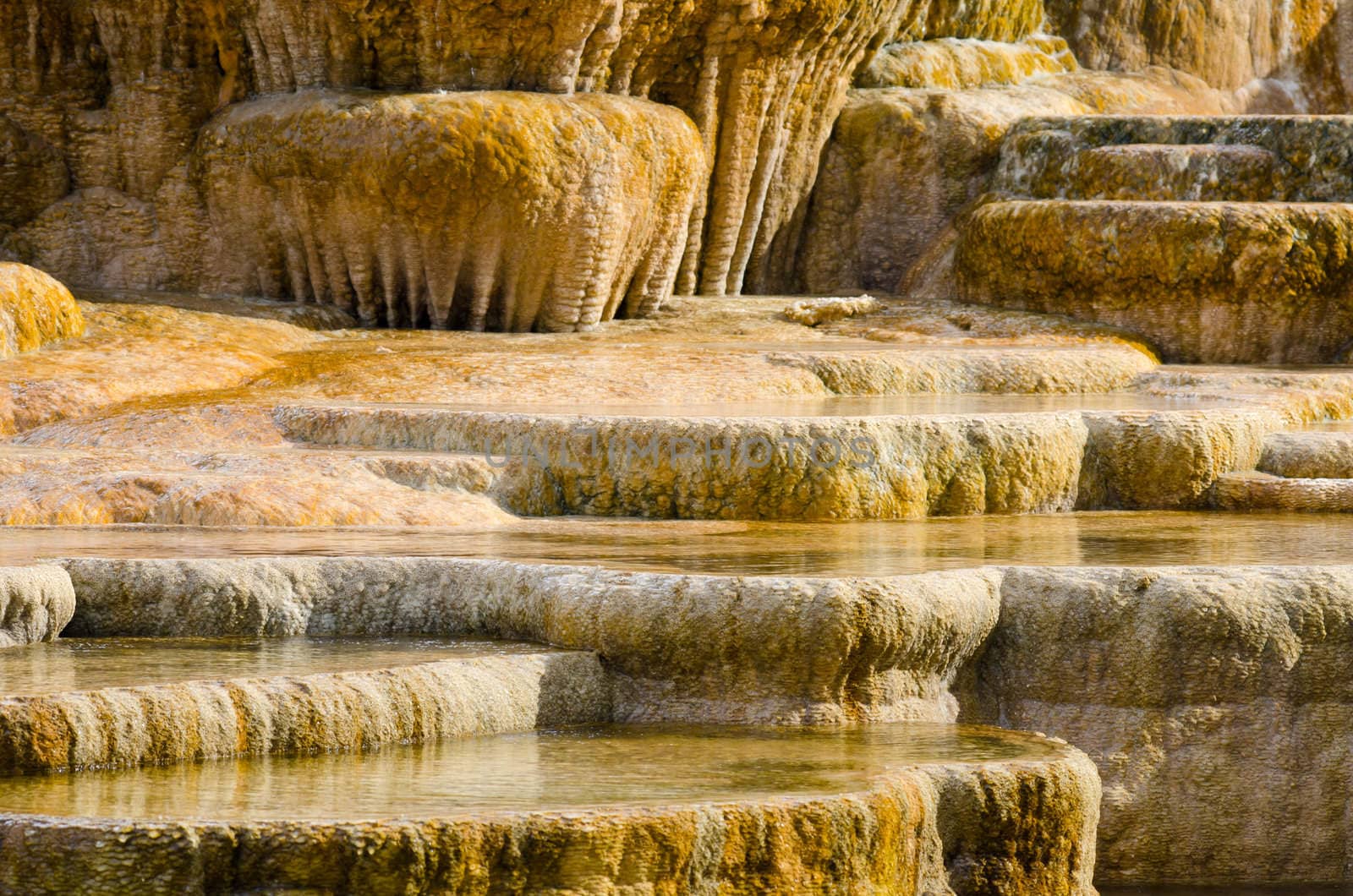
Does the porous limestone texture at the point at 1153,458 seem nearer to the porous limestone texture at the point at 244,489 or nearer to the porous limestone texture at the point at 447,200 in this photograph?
the porous limestone texture at the point at 244,489

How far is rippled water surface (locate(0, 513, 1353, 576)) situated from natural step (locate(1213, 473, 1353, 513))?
0.83ft

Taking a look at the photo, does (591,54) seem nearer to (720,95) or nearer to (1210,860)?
(720,95)

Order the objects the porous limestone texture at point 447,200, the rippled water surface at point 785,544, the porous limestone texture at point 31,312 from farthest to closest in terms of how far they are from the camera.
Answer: the porous limestone texture at point 447,200, the porous limestone texture at point 31,312, the rippled water surface at point 785,544

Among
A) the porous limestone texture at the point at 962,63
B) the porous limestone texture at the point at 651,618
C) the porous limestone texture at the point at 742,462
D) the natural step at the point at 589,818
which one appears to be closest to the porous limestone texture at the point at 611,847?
the natural step at the point at 589,818

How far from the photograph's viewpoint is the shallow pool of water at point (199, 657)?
18.1ft

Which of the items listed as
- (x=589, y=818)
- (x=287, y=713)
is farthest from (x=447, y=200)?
(x=589, y=818)

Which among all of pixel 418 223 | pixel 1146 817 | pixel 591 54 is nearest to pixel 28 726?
pixel 1146 817

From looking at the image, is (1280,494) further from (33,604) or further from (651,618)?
(33,604)

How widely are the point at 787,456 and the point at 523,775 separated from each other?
340cm

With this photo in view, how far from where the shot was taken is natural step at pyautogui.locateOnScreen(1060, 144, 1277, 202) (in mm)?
14750

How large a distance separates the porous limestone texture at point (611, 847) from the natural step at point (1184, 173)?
9918 millimetres

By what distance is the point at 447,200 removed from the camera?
1258cm

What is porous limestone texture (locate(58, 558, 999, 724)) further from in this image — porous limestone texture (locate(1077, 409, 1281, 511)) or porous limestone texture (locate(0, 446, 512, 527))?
porous limestone texture (locate(1077, 409, 1281, 511))

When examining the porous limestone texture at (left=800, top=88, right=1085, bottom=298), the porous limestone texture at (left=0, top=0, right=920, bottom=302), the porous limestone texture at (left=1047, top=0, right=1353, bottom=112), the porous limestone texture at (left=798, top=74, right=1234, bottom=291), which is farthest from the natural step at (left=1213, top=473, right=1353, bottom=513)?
the porous limestone texture at (left=1047, top=0, right=1353, bottom=112)
